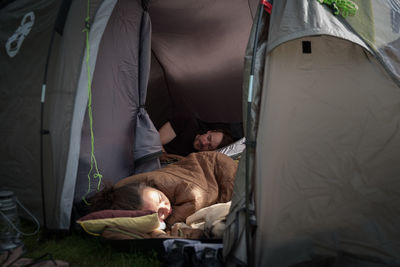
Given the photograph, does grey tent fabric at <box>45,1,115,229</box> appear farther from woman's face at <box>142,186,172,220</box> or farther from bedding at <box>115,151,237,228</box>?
woman's face at <box>142,186,172,220</box>

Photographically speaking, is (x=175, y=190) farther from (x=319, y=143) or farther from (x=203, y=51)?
(x=203, y=51)

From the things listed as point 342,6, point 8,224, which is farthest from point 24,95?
point 342,6

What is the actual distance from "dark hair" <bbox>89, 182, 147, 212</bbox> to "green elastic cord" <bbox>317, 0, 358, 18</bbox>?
4.79 feet

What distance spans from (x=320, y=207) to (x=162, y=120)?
287cm

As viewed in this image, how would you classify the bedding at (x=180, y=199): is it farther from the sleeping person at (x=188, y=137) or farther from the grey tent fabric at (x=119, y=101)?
the sleeping person at (x=188, y=137)

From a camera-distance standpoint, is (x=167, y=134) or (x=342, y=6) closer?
(x=342, y=6)

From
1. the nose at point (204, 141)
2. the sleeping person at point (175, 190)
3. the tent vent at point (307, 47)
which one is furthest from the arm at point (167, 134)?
the tent vent at point (307, 47)

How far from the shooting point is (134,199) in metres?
2.16

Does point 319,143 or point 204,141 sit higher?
point 319,143

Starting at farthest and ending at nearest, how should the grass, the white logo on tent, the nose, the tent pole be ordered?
1. the nose
2. the white logo on tent
3. the grass
4. the tent pole

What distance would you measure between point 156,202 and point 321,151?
3.36 ft

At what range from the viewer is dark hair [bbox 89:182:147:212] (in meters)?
2.15

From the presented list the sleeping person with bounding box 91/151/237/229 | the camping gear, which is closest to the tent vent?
the sleeping person with bounding box 91/151/237/229

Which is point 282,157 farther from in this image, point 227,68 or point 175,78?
point 175,78
